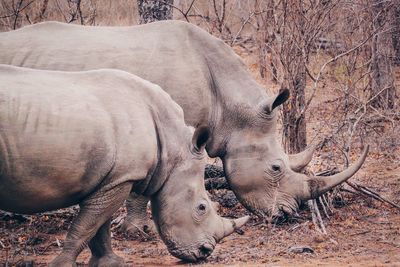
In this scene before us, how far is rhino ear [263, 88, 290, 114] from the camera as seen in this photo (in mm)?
8786

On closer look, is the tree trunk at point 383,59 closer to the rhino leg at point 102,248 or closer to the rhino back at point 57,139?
the rhino leg at point 102,248

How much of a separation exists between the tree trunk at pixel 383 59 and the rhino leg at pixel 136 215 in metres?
4.40

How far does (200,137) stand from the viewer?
7223 millimetres

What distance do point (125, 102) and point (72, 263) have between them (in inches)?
47.3

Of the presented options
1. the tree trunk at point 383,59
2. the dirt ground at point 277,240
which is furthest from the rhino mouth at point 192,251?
the tree trunk at point 383,59

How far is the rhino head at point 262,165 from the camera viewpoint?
895 centimetres

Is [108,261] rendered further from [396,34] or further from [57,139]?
[396,34]

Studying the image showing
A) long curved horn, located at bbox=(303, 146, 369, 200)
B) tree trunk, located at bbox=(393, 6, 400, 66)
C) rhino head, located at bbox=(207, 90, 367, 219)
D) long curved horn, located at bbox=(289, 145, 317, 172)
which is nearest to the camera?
long curved horn, located at bbox=(303, 146, 369, 200)

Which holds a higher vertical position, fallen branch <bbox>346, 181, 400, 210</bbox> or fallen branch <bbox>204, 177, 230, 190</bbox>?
fallen branch <bbox>346, 181, 400, 210</bbox>

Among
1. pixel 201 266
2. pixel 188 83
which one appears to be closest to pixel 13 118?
pixel 201 266

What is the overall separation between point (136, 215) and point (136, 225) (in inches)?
6.4

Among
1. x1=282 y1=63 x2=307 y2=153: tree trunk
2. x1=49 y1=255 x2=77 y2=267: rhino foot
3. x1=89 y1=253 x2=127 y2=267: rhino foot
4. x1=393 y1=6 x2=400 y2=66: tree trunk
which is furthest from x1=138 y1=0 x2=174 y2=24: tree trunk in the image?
x1=49 y1=255 x2=77 y2=267: rhino foot

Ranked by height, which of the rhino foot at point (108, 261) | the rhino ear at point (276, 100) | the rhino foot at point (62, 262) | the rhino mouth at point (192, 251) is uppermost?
the rhino ear at point (276, 100)

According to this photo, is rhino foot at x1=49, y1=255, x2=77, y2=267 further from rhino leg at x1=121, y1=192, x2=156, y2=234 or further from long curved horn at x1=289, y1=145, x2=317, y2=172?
long curved horn at x1=289, y1=145, x2=317, y2=172
